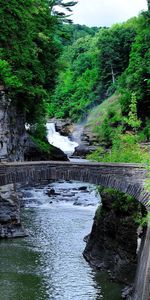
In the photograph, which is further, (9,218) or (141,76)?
(141,76)

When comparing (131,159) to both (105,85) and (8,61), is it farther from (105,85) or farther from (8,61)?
(105,85)

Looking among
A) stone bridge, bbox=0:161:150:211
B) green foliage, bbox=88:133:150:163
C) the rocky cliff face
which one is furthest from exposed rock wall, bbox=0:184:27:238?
Answer: stone bridge, bbox=0:161:150:211

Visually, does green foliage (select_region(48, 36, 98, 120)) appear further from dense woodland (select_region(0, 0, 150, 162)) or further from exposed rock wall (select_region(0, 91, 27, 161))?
exposed rock wall (select_region(0, 91, 27, 161))

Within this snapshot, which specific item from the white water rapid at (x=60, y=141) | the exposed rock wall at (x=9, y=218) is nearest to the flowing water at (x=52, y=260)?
the exposed rock wall at (x=9, y=218)

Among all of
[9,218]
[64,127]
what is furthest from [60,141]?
[9,218]

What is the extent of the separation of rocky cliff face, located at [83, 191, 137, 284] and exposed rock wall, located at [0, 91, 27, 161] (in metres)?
8.42

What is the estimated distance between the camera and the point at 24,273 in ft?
73.6

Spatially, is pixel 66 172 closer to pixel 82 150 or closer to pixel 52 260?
pixel 52 260

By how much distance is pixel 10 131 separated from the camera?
34094 millimetres

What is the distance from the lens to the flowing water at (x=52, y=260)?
66.2ft

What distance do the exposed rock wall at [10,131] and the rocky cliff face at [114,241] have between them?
8420 mm

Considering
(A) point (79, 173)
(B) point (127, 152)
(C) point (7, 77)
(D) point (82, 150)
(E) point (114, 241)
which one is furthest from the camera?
(D) point (82, 150)

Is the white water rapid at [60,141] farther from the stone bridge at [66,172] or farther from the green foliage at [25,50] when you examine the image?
the stone bridge at [66,172]

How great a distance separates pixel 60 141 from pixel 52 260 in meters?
45.3
